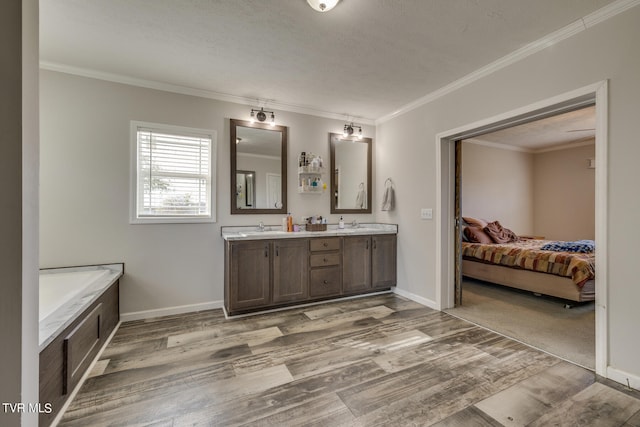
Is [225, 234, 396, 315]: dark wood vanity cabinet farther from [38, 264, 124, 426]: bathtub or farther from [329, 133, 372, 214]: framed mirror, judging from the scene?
[38, 264, 124, 426]: bathtub

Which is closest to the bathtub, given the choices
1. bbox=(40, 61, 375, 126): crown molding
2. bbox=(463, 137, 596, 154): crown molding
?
bbox=(40, 61, 375, 126): crown molding

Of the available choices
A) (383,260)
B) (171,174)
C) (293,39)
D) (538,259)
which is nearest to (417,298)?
(383,260)

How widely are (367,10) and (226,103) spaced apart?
1985 mm

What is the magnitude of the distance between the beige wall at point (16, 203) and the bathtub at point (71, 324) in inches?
10.4

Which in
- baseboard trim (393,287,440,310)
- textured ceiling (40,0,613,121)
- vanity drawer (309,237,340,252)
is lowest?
baseboard trim (393,287,440,310)

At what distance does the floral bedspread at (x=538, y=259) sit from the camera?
304cm

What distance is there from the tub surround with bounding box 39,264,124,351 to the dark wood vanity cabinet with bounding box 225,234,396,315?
104cm

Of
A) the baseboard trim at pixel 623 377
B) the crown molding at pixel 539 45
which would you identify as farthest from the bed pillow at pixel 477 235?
the baseboard trim at pixel 623 377

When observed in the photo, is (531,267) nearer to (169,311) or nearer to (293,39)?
(293,39)

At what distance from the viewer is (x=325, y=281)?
3285mm

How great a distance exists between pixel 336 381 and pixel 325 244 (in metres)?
1.65

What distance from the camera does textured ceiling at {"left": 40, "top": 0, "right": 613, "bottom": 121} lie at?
5.97 ft

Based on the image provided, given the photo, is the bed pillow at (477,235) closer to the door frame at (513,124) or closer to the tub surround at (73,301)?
the door frame at (513,124)

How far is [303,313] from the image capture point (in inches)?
119
